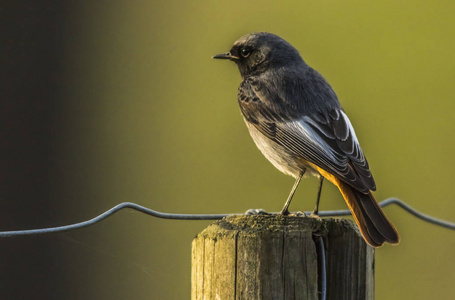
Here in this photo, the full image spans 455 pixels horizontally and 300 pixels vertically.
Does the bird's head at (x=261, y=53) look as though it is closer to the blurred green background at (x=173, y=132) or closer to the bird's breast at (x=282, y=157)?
the bird's breast at (x=282, y=157)

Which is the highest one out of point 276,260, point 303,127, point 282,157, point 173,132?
point 173,132

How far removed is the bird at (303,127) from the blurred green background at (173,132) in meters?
2.26

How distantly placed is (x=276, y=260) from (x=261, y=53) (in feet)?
7.91

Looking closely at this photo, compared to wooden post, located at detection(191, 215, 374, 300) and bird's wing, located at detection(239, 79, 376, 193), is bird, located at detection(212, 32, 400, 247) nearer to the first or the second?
bird's wing, located at detection(239, 79, 376, 193)

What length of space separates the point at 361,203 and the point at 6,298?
14.6 feet

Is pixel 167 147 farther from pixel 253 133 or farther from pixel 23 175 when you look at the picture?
pixel 253 133

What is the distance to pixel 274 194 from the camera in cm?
723

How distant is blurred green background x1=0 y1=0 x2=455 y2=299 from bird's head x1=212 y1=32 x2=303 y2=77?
1.95 meters

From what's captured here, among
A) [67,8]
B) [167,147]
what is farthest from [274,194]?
[67,8]

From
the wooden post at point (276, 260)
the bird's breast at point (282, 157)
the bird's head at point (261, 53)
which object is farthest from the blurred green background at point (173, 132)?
the wooden post at point (276, 260)

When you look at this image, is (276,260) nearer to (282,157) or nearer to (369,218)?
(369,218)

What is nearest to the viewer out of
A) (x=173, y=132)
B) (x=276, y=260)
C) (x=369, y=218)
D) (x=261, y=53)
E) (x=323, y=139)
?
(x=276, y=260)

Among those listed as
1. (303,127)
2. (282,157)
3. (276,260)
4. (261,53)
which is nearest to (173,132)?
(261,53)

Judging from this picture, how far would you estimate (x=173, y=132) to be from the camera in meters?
7.82
